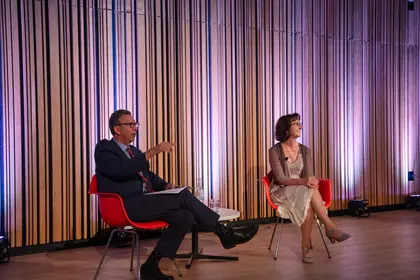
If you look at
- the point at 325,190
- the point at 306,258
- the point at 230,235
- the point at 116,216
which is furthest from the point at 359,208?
the point at 116,216

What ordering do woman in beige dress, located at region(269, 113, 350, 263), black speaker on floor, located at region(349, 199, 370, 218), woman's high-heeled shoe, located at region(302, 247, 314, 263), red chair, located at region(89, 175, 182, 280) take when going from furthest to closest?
1. black speaker on floor, located at region(349, 199, 370, 218)
2. woman in beige dress, located at region(269, 113, 350, 263)
3. woman's high-heeled shoe, located at region(302, 247, 314, 263)
4. red chair, located at region(89, 175, 182, 280)

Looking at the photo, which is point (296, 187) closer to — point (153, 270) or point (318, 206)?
point (318, 206)

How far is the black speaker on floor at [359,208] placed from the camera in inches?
271

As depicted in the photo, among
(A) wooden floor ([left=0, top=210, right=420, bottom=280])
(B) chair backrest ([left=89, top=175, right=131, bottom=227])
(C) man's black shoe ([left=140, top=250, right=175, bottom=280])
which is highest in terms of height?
(B) chair backrest ([left=89, top=175, right=131, bottom=227])

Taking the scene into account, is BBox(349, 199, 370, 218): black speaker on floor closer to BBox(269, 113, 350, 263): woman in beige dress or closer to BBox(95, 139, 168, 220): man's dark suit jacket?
BBox(269, 113, 350, 263): woman in beige dress

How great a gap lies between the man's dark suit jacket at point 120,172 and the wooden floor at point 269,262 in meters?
0.67

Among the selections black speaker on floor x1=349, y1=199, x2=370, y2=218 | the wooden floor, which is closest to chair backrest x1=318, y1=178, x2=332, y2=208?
the wooden floor

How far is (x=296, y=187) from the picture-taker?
4574mm

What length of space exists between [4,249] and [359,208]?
4.39 m

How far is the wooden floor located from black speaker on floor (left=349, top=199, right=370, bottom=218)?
1.17 meters

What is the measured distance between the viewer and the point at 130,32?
5.42m

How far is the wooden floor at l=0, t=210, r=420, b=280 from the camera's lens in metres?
3.96

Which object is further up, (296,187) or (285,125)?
(285,125)

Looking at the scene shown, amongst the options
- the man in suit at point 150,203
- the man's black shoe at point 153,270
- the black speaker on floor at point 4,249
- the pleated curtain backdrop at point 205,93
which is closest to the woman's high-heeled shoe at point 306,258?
the man in suit at point 150,203
